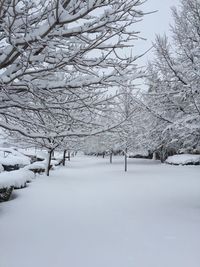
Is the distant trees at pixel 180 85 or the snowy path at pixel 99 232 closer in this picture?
the snowy path at pixel 99 232

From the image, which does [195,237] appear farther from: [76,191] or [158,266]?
[76,191]

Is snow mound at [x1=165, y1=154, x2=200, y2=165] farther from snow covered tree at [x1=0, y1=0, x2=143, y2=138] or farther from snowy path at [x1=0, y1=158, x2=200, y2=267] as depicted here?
Result: snow covered tree at [x1=0, y1=0, x2=143, y2=138]

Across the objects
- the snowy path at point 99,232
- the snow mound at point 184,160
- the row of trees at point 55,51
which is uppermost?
the row of trees at point 55,51

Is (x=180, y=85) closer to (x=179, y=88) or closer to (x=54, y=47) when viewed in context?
(x=179, y=88)

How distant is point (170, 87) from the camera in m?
9.70

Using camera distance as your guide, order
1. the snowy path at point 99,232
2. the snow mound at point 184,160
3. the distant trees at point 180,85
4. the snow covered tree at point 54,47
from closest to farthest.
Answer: the snow covered tree at point 54,47
the snowy path at point 99,232
the distant trees at point 180,85
the snow mound at point 184,160

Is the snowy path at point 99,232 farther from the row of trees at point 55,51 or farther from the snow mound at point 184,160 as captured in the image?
the snow mound at point 184,160

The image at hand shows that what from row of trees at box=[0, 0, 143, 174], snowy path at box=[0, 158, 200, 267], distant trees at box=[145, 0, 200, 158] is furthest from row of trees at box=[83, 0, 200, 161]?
row of trees at box=[0, 0, 143, 174]

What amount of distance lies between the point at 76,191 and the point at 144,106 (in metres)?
5.70

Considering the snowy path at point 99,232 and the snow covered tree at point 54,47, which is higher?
the snow covered tree at point 54,47

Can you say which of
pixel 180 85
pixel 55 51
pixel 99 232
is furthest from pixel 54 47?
pixel 180 85

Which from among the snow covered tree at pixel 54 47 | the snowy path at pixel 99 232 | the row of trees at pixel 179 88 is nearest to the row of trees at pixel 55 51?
the snow covered tree at pixel 54 47

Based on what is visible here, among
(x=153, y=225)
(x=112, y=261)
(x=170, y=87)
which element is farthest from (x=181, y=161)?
(x=112, y=261)

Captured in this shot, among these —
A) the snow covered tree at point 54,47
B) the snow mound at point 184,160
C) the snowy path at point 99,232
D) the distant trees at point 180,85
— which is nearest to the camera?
the snow covered tree at point 54,47
